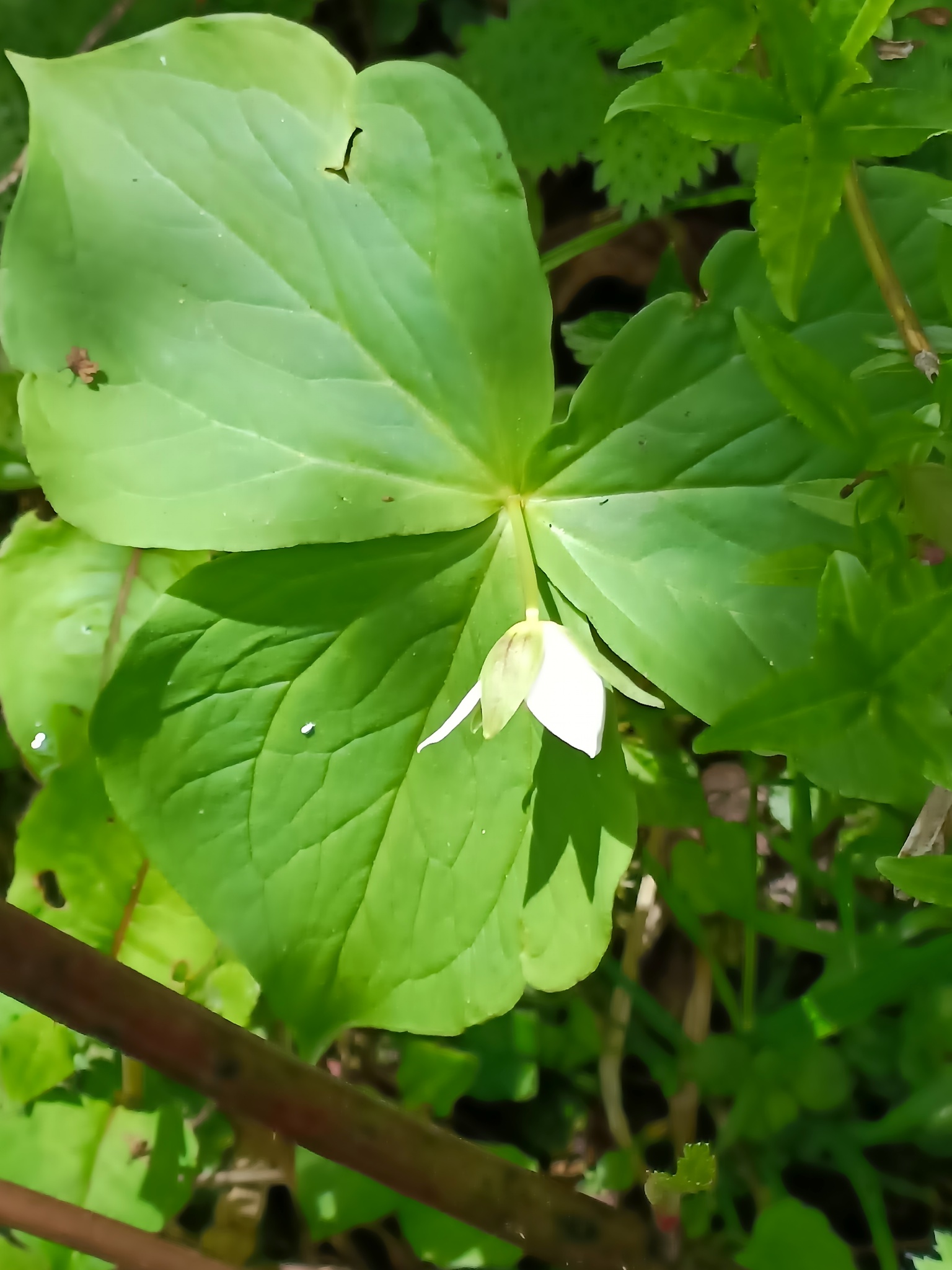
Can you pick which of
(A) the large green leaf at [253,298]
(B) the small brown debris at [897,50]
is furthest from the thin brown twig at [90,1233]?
(B) the small brown debris at [897,50]

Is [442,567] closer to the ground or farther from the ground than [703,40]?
closer to the ground

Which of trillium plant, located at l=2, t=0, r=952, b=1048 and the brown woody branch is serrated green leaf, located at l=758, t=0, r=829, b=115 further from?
the brown woody branch

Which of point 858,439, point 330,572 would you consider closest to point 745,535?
point 858,439

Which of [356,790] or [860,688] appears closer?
Answer: [860,688]

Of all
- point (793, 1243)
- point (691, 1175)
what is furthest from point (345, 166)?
point (793, 1243)

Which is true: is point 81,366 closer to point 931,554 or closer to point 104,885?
point 104,885

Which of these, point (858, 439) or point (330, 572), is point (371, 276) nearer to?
point (330, 572)

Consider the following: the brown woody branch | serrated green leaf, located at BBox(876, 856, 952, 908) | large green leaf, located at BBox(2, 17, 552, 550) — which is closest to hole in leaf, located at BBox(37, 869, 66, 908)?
the brown woody branch
